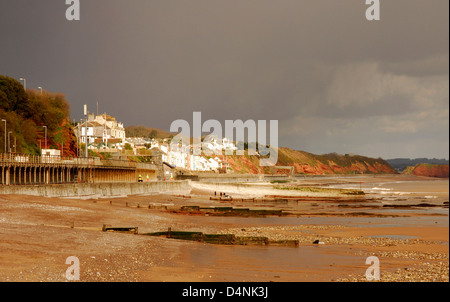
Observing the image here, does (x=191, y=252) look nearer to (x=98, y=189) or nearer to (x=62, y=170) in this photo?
(x=98, y=189)

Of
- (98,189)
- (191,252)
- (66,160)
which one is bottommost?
(191,252)

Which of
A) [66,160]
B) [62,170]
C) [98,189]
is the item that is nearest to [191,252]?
[98,189]

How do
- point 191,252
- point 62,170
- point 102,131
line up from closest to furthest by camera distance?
point 191,252, point 62,170, point 102,131

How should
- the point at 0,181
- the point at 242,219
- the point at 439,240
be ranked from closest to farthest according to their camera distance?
the point at 439,240
the point at 242,219
the point at 0,181

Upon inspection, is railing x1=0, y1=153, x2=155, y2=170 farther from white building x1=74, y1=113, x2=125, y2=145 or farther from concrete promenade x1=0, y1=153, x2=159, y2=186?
white building x1=74, y1=113, x2=125, y2=145

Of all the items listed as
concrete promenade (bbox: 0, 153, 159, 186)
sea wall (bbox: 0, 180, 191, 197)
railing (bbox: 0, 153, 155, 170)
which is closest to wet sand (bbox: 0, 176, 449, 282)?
sea wall (bbox: 0, 180, 191, 197)

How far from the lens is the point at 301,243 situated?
23672 mm

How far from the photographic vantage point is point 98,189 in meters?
49.5

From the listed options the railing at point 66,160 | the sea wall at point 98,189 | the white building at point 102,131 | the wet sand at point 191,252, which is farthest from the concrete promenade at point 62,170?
the white building at point 102,131
